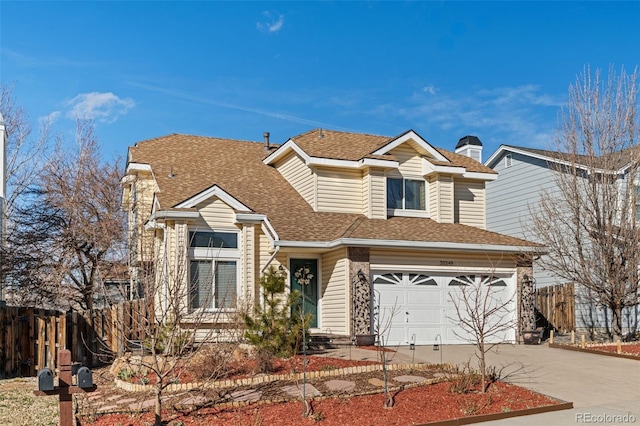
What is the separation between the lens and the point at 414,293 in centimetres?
1912

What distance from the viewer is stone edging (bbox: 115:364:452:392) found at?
11.7 m

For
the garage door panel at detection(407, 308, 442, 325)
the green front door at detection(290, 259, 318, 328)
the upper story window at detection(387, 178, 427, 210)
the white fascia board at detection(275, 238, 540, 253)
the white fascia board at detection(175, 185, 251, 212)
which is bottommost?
the garage door panel at detection(407, 308, 442, 325)

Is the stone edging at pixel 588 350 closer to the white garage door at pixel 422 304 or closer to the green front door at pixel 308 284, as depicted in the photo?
the white garage door at pixel 422 304

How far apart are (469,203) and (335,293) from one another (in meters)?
6.89

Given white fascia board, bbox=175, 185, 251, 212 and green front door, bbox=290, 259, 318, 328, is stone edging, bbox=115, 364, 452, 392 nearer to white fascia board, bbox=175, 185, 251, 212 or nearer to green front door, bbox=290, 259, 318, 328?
white fascia board, bbox=175, 185, 251, 212

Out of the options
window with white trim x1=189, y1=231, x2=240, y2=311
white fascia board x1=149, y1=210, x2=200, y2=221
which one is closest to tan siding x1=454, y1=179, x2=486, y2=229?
window with white trim x1=189, y1=231, x2=240, y2=311

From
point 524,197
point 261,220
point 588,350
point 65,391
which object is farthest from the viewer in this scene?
point 524,197

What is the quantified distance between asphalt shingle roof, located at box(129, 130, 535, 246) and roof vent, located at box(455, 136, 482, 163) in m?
2.75

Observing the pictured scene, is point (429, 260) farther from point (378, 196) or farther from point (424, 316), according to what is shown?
point (378, 196)

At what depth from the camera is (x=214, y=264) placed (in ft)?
59.5

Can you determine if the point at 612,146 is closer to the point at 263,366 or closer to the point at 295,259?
the point at 295,259

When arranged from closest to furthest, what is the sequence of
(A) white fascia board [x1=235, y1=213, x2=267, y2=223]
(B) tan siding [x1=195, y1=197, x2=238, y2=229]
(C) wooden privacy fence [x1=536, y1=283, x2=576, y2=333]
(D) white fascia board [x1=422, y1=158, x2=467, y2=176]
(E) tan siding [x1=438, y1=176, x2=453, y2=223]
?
(B) tan siding [x1=195, y1=197, x2=238, y2=229] → (A) white fascia board [x1=235, y1=213, x2=267, y2=223] → (D) white fascia board [x1=422, y1=158, x2=467, y2=176] → (E) tan siding [x1=438, y1=176, x2=453, y2=223] → (C) wooden privacy fence [x1=536, y1=283, x2=576, y2=333]

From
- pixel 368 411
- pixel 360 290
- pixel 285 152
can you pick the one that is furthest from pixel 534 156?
pixel 368 411

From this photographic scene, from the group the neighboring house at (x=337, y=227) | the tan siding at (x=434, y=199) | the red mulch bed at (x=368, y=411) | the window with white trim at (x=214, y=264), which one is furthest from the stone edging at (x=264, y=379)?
the tan siding at (x=434, y=199)
